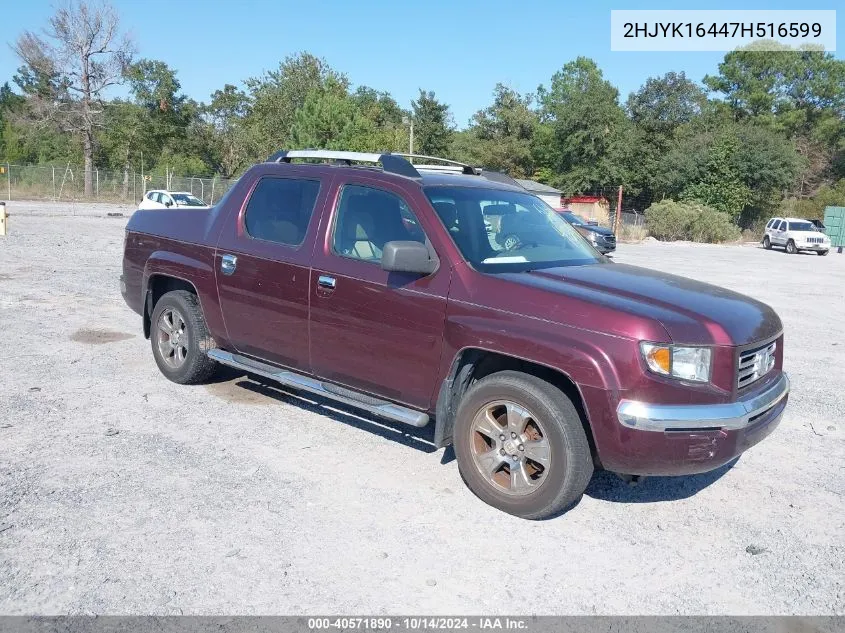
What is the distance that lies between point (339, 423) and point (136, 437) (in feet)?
4.67

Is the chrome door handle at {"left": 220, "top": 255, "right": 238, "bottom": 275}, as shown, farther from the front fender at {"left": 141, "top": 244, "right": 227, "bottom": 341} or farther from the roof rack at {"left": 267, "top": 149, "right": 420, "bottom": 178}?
the roof rack at {"left": 267, "top": 149, "right": 420, "bottom": 178}

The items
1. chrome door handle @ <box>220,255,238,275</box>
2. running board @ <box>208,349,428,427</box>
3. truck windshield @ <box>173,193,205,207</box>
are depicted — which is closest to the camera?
running board @ <box>208,349,428,427</box>

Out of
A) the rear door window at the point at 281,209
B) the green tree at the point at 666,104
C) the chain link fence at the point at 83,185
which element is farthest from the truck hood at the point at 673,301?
the green tree at the point at 666,104

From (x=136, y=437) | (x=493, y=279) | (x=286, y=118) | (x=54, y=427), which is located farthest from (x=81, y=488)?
(x=286, y=118)

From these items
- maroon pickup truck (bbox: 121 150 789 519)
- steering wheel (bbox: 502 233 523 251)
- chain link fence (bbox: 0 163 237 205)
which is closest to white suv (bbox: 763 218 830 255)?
chain link fence (bbox: 0 163 237 205)

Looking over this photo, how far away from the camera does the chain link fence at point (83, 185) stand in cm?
4734

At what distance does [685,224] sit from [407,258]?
43010 millimetres

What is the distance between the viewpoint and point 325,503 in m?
4.12

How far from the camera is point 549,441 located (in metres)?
3.88

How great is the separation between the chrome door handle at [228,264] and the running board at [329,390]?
0.66m

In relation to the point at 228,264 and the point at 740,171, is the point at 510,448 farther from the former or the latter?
the point at 740,171

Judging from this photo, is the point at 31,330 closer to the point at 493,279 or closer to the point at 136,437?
the point at 136,437

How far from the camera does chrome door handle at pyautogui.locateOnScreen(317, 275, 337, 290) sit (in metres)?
4.80

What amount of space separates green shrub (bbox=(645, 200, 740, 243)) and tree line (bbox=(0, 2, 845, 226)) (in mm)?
8511
